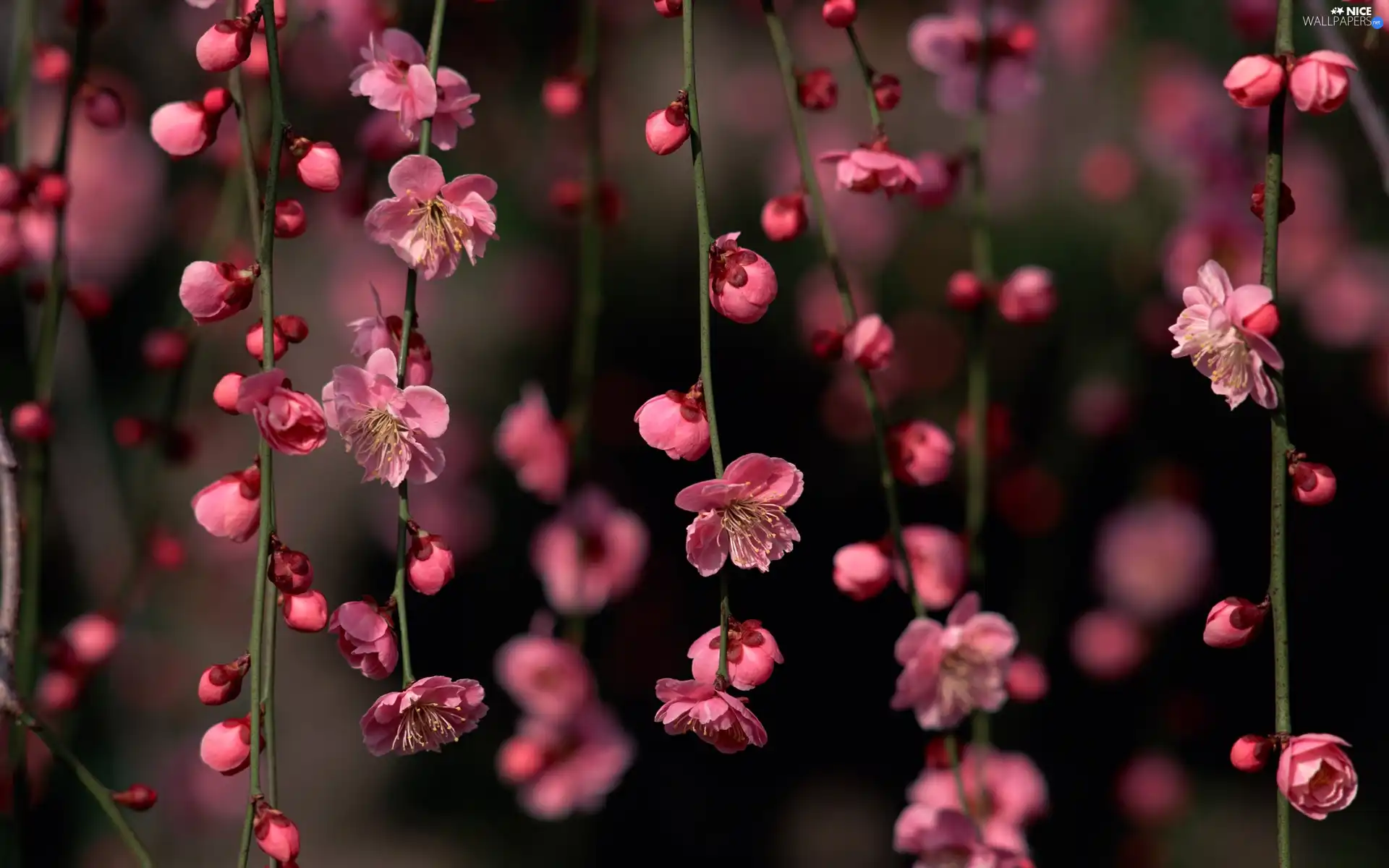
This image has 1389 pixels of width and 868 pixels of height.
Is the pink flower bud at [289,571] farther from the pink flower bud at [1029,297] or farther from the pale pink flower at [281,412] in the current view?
the pink flower bud at [1029,297]

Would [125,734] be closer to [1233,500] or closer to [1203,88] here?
[1233,500]

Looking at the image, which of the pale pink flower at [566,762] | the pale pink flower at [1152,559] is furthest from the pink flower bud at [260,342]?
the pale pink flower at [1152,559]

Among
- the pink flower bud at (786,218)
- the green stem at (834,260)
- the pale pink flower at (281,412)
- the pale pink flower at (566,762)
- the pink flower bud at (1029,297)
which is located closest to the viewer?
the pale pink flower at (281,412)

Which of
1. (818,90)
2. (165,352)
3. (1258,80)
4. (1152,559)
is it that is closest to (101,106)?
(165,352)

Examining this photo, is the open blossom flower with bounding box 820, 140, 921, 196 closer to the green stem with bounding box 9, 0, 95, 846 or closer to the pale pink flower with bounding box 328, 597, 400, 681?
the pale pink flower with bounding box 328, 597, 400, 681

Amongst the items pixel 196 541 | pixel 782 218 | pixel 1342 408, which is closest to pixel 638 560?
pixel 782 218

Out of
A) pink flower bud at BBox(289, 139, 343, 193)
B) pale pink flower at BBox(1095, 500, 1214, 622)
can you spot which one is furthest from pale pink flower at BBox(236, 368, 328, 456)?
pale pink flower at BBox(1095, 500, 1214, 622)
